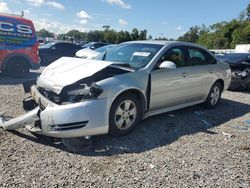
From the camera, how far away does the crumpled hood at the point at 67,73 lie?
409 centimetres

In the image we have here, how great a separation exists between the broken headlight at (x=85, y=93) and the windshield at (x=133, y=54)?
0.92 meters

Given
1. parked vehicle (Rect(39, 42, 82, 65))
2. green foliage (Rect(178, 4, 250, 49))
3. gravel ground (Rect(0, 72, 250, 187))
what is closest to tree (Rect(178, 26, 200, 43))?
green foliage (Rect(178, 4, 250, 49))

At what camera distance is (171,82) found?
5137mm

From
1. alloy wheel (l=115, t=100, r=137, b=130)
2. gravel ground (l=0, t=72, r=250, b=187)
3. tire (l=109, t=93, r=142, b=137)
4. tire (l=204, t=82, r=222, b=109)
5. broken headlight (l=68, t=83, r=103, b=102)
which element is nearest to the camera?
gravel ground (l=0, t=72, r=250, b=187)

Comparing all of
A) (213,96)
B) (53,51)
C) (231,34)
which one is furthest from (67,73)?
(231,34)

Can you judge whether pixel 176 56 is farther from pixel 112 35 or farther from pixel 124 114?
pixel 112 35

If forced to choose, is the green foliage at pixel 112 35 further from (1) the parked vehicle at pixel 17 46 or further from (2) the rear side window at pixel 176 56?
(2) the rear side window at pixel 176 56

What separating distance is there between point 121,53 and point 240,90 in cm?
621

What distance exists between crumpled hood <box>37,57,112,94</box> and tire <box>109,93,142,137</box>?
0.62 m

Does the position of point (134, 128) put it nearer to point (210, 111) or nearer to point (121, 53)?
point (121, 53)

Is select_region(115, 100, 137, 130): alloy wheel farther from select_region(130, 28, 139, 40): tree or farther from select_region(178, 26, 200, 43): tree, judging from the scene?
select_region(178, 26, 200, 43): tree

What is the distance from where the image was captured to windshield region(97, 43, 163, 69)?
4.90 meters

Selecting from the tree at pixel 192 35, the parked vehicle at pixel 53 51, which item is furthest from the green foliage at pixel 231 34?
the parked vehicle at pixel 53 51

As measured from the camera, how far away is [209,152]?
4043 mm
